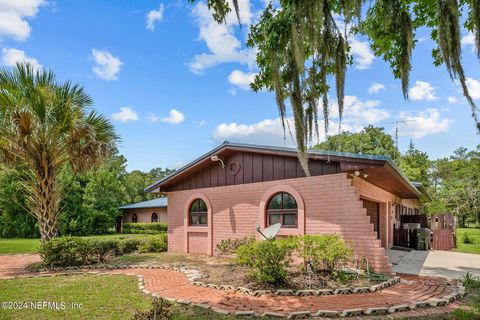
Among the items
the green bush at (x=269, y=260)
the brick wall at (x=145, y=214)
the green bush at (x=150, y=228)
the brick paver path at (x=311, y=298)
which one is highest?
the green bush at (x=269, y=260)

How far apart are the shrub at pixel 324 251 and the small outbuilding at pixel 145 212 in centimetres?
2179

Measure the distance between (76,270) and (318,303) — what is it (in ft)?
24.1

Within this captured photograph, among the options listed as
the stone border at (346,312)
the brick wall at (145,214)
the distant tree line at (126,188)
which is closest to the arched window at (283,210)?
the distant tree line at (126,188)

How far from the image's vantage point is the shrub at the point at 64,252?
1020 cm

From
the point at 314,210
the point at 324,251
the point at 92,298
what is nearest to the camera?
the point at 92,298

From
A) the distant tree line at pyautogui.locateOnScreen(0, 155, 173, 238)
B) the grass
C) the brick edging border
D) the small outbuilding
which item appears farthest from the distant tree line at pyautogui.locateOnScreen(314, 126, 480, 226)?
the grass

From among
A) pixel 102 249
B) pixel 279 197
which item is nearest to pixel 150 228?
pixel 102 249

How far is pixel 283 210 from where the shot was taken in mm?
10445

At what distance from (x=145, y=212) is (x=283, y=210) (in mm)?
23271

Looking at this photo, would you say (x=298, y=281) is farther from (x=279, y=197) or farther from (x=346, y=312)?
(x=279, y=197)

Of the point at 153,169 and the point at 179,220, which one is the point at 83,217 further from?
the point at 153,169

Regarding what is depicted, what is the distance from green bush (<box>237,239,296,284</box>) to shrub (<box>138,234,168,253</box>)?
8003 millimetres

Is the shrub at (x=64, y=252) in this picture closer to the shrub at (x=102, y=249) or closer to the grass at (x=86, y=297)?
the shrub at (x=102, y=249)

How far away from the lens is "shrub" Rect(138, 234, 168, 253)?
14.1m
